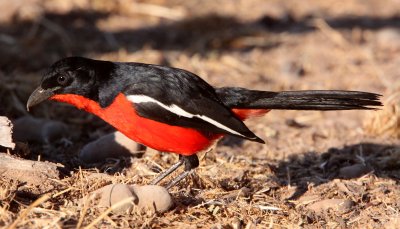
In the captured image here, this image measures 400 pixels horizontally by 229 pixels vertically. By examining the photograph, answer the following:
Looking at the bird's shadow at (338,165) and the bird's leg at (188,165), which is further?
the bird's shadow at (338,165)

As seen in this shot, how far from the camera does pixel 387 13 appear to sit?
35.3ft

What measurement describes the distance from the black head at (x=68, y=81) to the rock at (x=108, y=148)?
3.03ft

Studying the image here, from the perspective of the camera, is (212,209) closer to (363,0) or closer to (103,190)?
(103,190)

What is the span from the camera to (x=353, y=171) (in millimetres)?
6082

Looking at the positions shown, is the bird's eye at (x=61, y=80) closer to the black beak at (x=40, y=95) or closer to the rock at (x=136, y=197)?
the black beak at (x=40, y=95)

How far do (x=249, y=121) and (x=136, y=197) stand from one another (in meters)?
3.05

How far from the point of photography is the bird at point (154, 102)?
5090 mm

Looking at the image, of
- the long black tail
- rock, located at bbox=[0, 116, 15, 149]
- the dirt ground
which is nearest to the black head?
rock, located at bbox=[0, 116, 15, 149]

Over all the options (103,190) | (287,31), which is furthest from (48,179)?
(287,31)

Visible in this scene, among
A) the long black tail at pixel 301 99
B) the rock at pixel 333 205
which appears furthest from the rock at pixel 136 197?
the rock at pixel 333 205

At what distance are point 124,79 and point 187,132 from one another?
60 cm

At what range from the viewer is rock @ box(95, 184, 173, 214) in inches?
177

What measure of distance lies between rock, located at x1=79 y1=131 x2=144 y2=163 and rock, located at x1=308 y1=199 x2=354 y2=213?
1.67m

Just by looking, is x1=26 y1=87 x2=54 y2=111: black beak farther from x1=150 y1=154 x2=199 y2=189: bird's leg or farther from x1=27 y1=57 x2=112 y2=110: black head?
x1=150 y1=154 x2=199 y2=189: bird's leg
